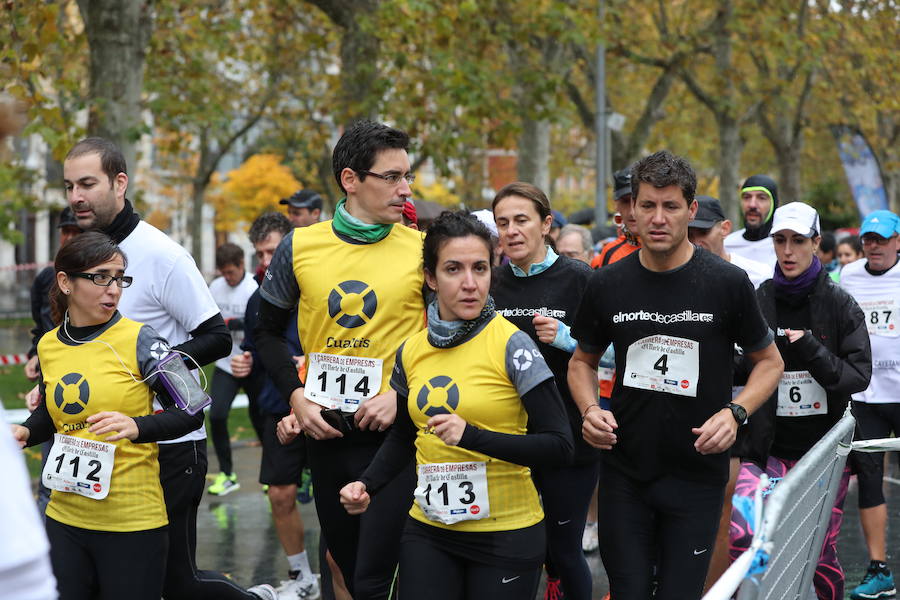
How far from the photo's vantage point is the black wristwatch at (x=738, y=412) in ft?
14.7

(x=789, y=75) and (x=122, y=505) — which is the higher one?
(x=789, y=75)

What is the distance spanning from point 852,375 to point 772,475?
59 cm

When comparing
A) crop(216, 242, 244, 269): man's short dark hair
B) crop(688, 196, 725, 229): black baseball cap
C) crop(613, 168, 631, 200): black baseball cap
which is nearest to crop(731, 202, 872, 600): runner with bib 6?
crop(688, 196, 725, 229): black baseball cap

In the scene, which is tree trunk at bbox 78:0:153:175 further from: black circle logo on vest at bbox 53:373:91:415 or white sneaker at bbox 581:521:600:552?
black circle logo on vest at bbox 53:373:91:415

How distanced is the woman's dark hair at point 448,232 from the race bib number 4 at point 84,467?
51.5 inches

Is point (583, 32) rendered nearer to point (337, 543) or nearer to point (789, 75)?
point (789, 75)

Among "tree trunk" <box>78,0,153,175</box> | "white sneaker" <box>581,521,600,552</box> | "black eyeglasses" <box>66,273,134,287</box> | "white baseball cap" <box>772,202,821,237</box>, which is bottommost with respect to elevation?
"white sneaker" <box>581,521,600,552</box>

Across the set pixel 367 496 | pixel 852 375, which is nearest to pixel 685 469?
pixel 367 496

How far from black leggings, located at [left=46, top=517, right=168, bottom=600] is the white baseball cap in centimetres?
305

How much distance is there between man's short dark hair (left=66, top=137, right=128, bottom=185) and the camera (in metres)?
5.09

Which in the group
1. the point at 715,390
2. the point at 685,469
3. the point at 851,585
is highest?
the point at 715,390

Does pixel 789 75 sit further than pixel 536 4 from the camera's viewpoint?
Yes

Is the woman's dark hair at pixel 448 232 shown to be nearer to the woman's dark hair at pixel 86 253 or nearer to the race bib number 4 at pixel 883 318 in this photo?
the woman's dark hair at pixel 86 253

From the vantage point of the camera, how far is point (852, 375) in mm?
5734
